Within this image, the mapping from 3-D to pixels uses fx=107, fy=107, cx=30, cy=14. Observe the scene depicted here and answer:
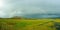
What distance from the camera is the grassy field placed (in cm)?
157

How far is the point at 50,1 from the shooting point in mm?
1615

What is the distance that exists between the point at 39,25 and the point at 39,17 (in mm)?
119

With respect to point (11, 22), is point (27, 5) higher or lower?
higher

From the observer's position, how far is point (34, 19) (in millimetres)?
1590

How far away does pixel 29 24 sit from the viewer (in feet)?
5.25

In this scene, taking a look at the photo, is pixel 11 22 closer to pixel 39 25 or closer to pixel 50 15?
pixel 39 25

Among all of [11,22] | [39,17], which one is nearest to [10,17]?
[11,22]

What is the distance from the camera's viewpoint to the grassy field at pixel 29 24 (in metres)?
1.57

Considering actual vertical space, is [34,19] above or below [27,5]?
below

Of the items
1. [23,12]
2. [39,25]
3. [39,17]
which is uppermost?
[23,12]

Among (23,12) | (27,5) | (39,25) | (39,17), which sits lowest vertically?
(39,25)

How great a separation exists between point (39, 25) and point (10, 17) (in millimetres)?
455

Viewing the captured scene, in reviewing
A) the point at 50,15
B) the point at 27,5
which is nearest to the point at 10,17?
the point at 27,5

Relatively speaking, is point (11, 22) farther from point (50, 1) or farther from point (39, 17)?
point (50, 1)
